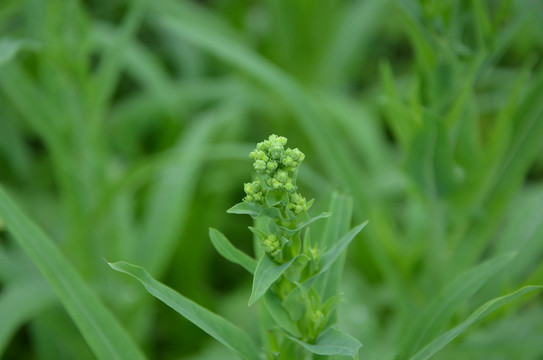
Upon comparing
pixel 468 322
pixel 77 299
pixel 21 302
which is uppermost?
pixel 468 322

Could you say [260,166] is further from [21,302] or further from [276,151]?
[21,302]

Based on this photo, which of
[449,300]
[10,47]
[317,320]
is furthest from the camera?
[10,47]

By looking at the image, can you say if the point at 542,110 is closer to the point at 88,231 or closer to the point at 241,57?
the point at 241,57

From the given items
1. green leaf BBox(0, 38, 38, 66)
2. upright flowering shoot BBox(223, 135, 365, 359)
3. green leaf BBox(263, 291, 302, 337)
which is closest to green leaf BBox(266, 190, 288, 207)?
upright flowering shoot BBox(223, 135, 365, 359)

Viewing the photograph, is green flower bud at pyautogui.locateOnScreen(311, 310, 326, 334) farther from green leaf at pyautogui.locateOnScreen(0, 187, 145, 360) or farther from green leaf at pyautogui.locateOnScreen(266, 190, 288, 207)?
green leaf at pyautogui.locateOnScreen(0, 187, 145, 360)

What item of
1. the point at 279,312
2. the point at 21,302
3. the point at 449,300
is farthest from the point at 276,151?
the point at 21,302

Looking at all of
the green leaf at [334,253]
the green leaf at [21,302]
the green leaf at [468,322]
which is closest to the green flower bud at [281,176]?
the green leaf at [334,253]

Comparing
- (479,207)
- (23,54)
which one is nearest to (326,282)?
(479,207)
